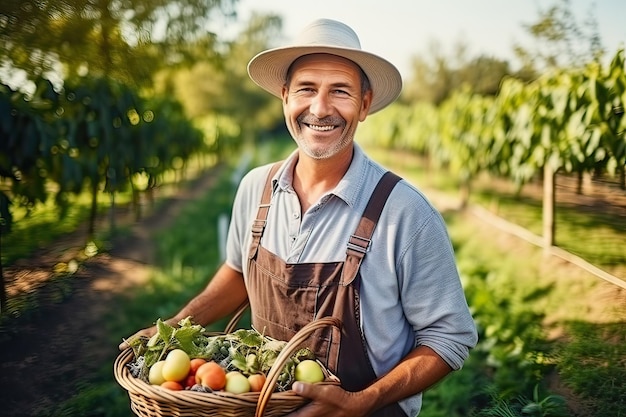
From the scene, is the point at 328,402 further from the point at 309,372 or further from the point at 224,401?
the point at 224,401

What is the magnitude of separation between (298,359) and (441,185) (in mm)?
11034

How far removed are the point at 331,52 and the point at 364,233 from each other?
62 cm

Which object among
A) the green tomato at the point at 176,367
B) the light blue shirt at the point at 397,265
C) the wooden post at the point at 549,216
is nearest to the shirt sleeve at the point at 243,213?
the light blue shirt at the point at 397,265

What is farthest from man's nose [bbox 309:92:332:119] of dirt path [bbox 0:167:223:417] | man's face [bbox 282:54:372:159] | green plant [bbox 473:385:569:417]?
dirt path [bbox 0:167:223:417]

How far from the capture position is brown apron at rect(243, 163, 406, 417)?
Result: 6.17 feet

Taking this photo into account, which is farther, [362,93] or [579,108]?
[579,108]

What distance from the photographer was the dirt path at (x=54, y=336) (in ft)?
8.55

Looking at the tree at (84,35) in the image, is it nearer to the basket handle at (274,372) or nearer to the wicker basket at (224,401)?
the wicker basket at (224,401)

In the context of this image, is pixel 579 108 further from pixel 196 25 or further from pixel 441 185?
pixel 441 185

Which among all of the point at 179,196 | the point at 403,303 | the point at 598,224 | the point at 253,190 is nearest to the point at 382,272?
the point at 403,303

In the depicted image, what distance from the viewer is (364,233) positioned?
1896mm

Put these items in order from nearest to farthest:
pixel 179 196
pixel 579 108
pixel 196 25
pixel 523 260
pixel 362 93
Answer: pixel 362 93, pixel 579 108, pixel 523 260, pixel 196 25, pixel 179 196

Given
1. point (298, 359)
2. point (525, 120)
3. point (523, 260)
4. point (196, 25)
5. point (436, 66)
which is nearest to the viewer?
point (298, 359)

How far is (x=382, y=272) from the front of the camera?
1892 mm
